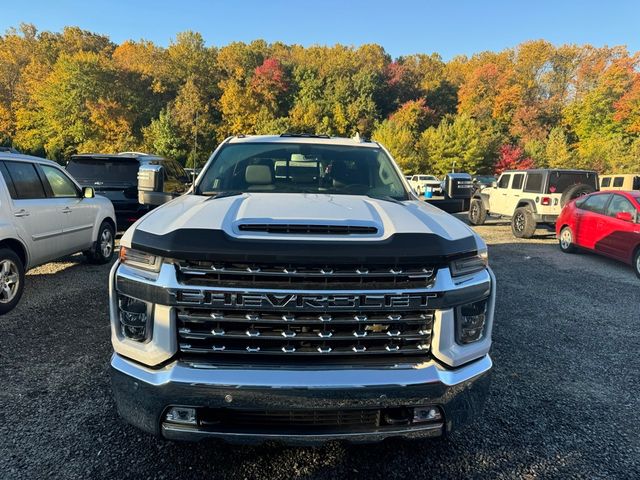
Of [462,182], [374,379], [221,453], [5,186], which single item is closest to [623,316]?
[462,182]

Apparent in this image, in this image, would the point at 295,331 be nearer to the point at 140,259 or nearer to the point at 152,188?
the point at 140,259

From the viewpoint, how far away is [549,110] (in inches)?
2254

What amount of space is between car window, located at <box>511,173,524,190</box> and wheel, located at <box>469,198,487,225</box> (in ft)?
5.96

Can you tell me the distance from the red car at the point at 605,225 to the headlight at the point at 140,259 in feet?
27.5

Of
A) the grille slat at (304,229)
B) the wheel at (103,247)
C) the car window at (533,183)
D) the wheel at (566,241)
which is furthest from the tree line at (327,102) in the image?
the grille slat at (304,229)

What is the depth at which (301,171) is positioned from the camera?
12.3ft

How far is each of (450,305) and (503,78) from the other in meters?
67.3

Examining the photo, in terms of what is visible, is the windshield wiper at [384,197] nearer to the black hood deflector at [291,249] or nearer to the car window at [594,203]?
the black hood deflector at [291,249]

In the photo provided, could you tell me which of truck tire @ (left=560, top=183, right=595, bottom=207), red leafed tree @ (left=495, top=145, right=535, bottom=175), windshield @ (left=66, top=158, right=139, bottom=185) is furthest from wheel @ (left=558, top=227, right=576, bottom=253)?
red leafed tree @ (left=495, top=145, right=535, bottom=175)

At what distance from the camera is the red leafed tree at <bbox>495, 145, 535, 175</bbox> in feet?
154

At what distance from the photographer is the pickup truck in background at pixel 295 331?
6.63 ft

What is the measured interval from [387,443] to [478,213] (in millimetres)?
13298

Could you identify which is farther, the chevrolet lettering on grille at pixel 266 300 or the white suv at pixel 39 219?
the white suv at pixel 39 219

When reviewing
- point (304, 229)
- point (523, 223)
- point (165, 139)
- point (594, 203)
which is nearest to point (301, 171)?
point (304, 229)
